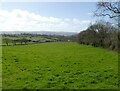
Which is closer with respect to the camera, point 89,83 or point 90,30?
point 89,83

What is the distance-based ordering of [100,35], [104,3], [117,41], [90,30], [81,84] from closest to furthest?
[81,84] → [104,3] → [117,41] → [100,35] → [90,30]

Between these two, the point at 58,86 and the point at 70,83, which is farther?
the point at 70,83

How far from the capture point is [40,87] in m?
12.1

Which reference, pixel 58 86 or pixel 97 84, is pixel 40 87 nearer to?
pixel 58 86

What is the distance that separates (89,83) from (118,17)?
90.5 ft

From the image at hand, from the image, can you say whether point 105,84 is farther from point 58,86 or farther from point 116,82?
point 58,86

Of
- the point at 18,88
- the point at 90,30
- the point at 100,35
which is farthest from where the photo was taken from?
the point at 90,30

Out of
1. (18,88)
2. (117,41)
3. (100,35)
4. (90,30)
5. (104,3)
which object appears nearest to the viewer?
(18,88)

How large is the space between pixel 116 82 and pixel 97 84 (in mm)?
1300

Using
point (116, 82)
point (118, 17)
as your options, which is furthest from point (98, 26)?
point (116, 82)

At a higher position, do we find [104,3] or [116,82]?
[104,3]

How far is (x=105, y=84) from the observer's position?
13.1m

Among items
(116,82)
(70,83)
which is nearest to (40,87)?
(70,83)

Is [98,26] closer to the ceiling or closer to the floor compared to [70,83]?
closer to the ceiling
